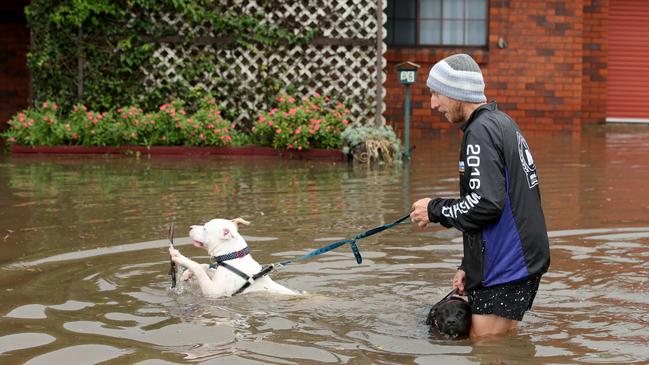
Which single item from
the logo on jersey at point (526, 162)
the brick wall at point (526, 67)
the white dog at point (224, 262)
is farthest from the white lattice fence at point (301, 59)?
the logo on jersey at point (526, 162)

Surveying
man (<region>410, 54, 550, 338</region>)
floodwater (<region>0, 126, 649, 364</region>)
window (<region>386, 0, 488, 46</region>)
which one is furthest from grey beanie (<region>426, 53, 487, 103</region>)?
window (<region>386, 0, 488, 46</region>)

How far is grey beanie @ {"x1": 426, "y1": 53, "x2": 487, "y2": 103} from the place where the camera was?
20.0 ft

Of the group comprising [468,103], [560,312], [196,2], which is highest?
[196,2]

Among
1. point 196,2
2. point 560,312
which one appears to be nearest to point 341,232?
point 560,312

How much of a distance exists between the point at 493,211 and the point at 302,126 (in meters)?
10.5

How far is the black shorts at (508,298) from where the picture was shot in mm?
5988

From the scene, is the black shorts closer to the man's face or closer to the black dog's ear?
the black dog's ear

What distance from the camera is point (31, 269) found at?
8203 millimetres

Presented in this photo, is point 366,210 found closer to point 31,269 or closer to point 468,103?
point 31,269

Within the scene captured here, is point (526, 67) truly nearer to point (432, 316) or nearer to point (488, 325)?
point (432, 316)

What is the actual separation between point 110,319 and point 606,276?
3549 millimetres

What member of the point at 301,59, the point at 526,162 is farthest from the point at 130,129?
the point at 526,162

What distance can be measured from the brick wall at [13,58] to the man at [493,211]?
1721cm

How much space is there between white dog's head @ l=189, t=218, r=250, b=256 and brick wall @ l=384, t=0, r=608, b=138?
13.9 meters
